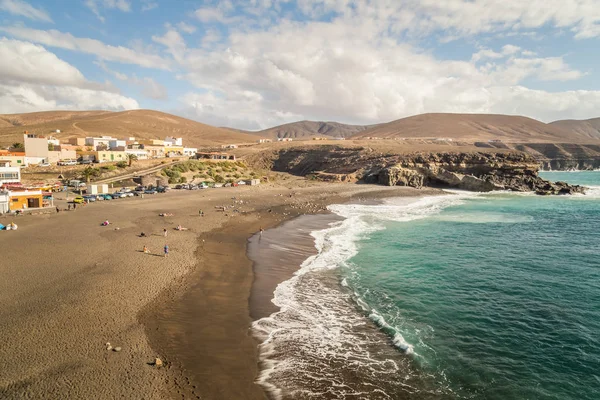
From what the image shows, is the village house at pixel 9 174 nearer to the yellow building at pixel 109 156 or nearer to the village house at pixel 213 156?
the yellow building at pixel 109 156

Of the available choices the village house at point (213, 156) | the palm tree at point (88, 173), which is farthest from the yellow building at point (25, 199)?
the village house at point (213, 156)

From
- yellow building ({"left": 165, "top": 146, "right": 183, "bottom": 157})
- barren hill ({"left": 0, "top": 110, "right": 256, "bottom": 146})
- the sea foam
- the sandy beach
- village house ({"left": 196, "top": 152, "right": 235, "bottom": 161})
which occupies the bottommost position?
the sea foam

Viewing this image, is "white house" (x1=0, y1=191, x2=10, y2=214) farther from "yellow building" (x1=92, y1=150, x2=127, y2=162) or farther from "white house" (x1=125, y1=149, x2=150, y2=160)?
"white house" (x1=125, y1=149, x2=150, y2=160)

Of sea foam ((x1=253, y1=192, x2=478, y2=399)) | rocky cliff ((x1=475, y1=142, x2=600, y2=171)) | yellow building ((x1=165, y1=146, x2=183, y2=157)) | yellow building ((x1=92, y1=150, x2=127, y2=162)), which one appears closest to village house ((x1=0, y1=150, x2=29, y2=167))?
yellow building ((x1=92, y1=150, x2=127, y2=162))

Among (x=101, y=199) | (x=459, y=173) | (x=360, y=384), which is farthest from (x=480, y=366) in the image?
(x=459, y=173)

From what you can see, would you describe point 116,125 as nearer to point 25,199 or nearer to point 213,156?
point 213,156
